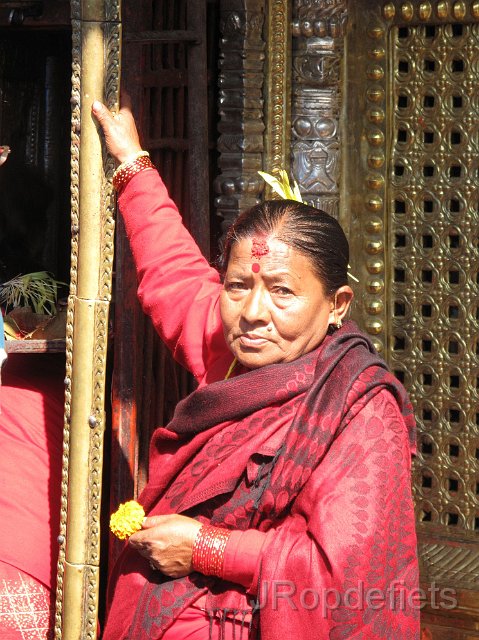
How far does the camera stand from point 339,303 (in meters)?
2.52

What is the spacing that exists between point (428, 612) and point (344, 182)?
142 centimetres

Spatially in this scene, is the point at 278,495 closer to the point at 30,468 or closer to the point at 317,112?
the point at 30,468

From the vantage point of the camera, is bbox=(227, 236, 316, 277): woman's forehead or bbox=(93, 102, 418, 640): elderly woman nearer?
bbox=(93, 102, 418, 640): elderly woman

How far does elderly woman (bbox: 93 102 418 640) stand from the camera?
2215 mm

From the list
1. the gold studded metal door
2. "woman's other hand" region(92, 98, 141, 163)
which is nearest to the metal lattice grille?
the gold studded metal door

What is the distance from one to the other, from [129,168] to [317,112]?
870 mm

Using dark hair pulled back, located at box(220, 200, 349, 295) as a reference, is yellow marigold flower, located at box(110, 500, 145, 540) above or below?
below

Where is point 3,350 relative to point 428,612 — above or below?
above

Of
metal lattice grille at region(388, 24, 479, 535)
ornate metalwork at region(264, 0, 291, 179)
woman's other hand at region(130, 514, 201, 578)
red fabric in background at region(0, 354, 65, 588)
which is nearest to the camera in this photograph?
woman's other hand at region(130, 514, 201, 578)

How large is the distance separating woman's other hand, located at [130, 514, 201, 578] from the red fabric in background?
0.70 metres

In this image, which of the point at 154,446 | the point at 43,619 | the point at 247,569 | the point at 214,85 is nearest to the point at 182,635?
the point at 247,569

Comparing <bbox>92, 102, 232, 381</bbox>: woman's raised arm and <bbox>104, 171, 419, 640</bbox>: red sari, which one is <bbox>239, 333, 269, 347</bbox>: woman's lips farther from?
<bbox>92, 102, 232, 381</bbox>: woman's raised arm

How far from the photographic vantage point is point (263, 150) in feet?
11.0

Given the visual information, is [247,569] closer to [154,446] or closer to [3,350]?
[154,446]
